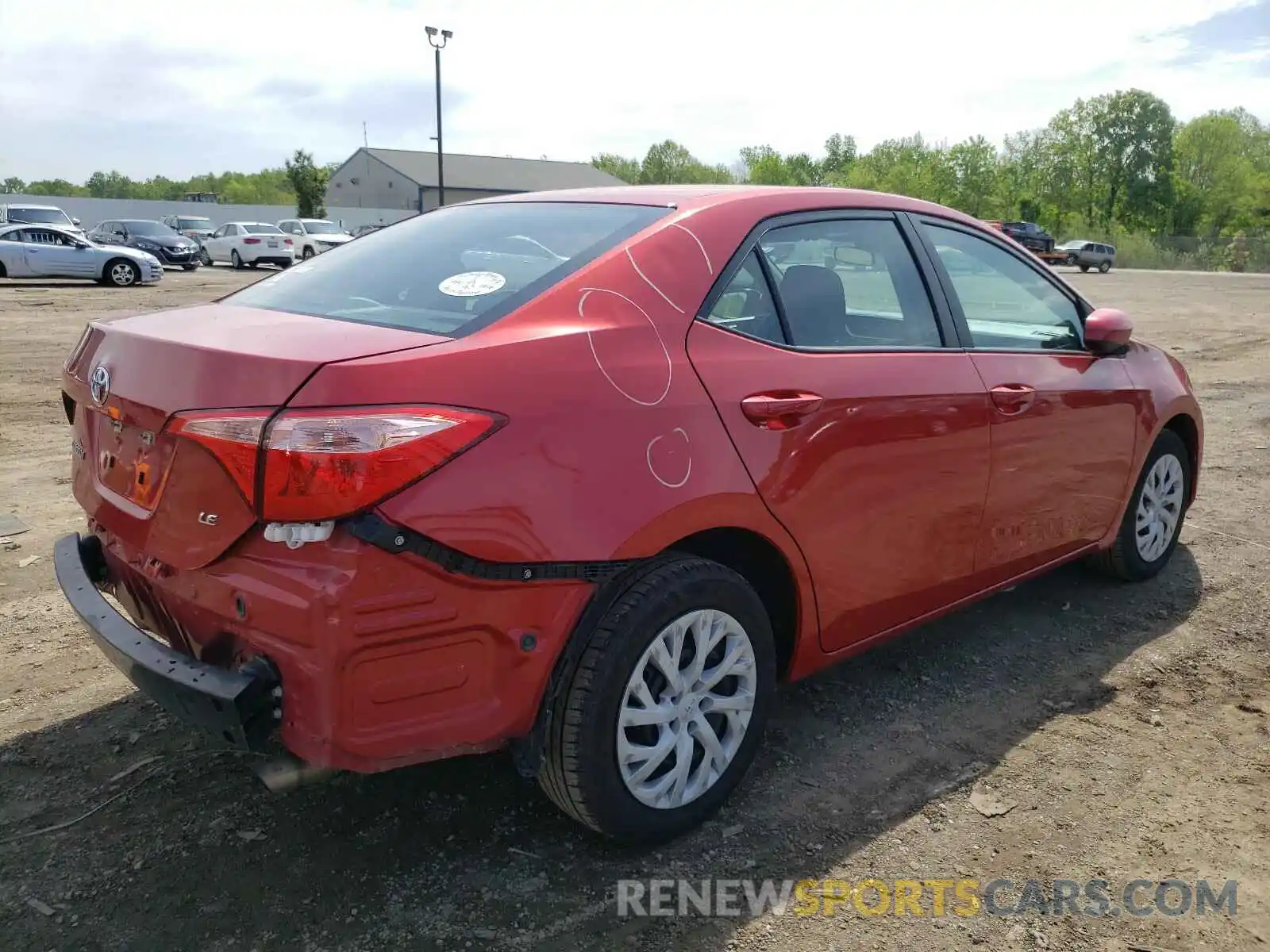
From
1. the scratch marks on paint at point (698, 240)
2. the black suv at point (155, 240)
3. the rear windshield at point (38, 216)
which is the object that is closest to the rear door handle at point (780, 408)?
the scratch marks on paint at point (698, 240)

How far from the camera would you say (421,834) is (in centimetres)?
273

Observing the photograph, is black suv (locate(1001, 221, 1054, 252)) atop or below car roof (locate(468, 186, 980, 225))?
atop

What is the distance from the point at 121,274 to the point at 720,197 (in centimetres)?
2218

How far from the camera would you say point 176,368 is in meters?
2.33

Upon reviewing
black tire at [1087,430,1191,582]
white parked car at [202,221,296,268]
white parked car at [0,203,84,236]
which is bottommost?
black tire at [1087,430,1191,582]

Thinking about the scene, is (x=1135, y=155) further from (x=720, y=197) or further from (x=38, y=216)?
(x=720, y=197)

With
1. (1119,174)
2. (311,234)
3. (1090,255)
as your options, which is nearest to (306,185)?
(311,234)

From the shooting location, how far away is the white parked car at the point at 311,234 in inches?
1259

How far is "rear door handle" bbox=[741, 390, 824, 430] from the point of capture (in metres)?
2.68

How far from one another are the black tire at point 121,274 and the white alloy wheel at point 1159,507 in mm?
22005

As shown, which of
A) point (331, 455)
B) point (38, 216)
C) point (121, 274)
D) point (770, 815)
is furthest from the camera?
point (38, 216)

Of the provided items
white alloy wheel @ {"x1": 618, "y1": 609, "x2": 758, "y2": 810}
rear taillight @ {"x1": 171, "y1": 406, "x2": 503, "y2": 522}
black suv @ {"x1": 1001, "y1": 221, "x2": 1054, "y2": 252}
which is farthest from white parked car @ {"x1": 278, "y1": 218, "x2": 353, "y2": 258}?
rear taillight @ {"x1": 171, "y1": 406, "x2": 503, "y2": 522}

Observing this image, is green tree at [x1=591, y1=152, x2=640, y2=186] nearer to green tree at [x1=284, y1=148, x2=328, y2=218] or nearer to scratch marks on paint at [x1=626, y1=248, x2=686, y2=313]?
green tree at [x1=284, y1=148, x2=328, y2=218]

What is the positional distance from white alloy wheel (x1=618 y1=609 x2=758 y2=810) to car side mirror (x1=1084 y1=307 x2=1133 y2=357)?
2.18 m
